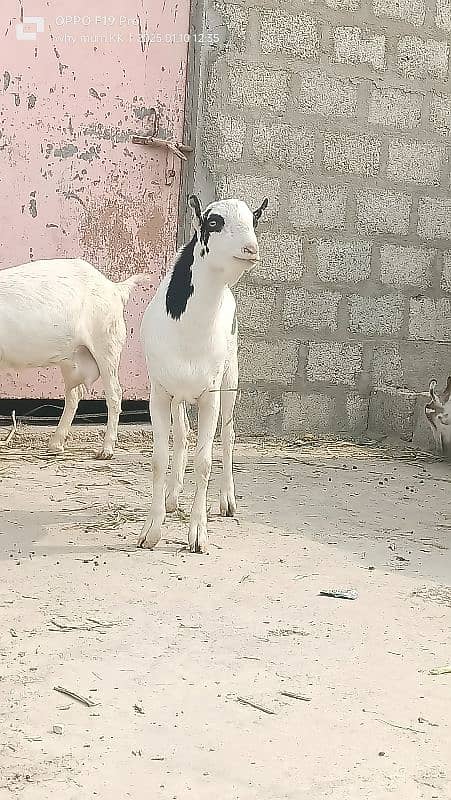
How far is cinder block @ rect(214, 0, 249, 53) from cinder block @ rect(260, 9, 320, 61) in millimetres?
102

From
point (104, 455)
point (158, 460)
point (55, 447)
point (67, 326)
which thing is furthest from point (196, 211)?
point (55, 447)

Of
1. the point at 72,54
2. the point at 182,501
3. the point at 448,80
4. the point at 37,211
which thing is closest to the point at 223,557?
the point at 182,501

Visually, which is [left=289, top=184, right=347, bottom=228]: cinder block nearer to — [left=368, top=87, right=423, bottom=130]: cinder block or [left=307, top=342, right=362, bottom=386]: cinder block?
[left=368, top=87, right=423, bottom=130]: cinder block

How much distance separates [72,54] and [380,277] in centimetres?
216

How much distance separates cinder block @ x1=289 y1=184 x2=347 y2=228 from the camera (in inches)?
252

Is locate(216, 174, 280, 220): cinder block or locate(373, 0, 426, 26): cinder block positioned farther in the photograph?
locate(373, 0, 426, 26): cinder block

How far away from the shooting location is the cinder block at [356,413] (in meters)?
6.62

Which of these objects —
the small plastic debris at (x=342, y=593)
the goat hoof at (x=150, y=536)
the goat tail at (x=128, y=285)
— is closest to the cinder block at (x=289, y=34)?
the goat tail at (x=128, y=285)

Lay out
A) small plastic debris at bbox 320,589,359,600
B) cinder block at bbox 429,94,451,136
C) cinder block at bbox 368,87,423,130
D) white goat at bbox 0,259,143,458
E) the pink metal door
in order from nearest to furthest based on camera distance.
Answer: small plastic debris at bbox 320,589,359,600, white goat at bbox 0,259,143,458, the pink metal door, cinder block at bbox 368,87,423,130, cinder block at bbox 429,94,451,136

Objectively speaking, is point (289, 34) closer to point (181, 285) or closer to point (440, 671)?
point (181, 285)

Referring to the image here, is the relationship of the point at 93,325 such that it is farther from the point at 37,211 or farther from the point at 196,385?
the point at 196,385

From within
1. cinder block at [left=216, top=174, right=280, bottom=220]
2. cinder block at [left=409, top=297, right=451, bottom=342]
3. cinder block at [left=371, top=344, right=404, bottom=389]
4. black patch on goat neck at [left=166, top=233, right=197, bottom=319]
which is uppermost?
cinder block at [left=216, top=174, right=280, bottom=220]

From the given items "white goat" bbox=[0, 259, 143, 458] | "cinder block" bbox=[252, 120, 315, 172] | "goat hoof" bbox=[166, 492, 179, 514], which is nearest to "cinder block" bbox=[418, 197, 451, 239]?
"cinder block" bbox=[252, 120, 315, 172]

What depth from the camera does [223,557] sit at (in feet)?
13.1
